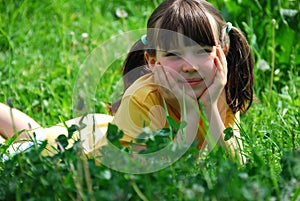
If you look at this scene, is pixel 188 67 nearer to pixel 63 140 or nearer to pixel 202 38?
pixel 202 38

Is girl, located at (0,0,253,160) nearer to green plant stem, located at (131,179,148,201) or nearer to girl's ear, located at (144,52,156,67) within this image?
girl's ear, located at (144,52,156,67)

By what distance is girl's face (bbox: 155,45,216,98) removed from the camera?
2.26 meters

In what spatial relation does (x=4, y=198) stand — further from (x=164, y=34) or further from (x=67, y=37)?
(x=67, y=37)

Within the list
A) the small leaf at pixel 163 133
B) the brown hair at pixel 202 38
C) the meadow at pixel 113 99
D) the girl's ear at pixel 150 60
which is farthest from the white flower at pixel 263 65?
the small leaf at pixel 163 133

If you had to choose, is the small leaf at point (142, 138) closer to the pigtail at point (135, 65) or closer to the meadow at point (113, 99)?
the meadow at point (113, 99)

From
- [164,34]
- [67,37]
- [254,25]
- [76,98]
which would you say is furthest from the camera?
[67,37]

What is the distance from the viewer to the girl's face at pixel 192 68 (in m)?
2.26

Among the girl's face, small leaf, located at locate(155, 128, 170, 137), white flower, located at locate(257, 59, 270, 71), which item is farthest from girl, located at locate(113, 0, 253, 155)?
white flower, located at locate(257, 59, 270, 71)

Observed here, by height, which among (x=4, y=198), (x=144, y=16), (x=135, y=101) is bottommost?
(x=144, y=16)

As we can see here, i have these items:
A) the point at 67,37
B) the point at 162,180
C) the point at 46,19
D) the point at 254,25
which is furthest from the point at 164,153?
the point at 46,19

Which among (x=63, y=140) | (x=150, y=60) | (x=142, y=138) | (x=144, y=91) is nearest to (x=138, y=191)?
(x=142, y=138)

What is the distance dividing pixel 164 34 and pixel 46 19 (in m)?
2.21

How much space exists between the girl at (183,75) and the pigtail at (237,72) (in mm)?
24

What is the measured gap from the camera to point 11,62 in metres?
3.56
